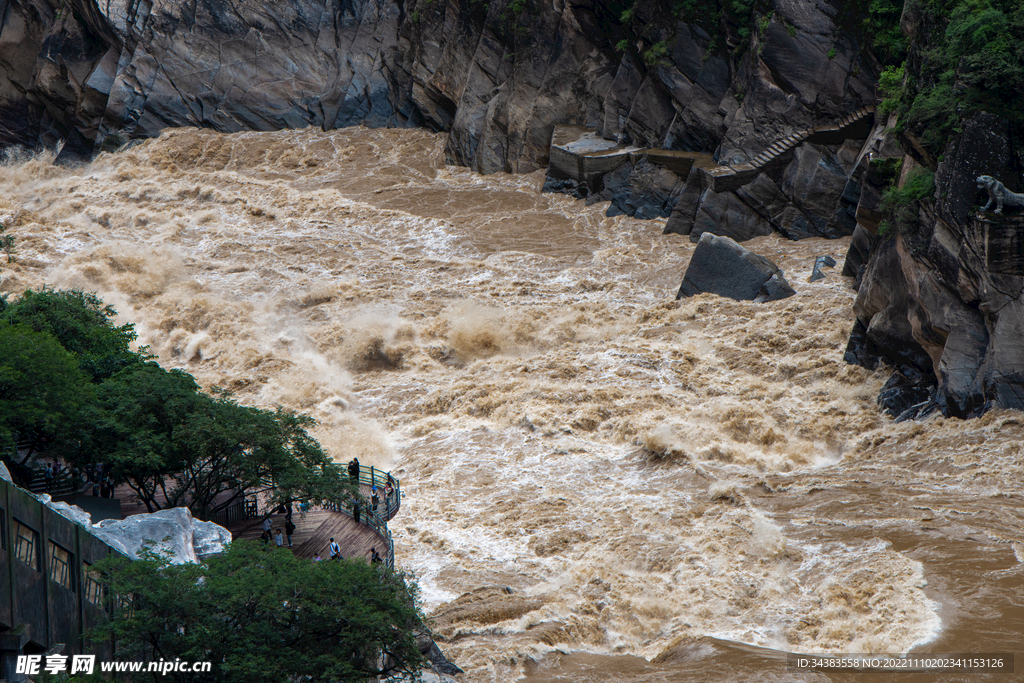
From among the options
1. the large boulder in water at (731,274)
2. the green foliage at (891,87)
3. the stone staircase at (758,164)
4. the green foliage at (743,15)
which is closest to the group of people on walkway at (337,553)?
the large boulder in water at (731,274)

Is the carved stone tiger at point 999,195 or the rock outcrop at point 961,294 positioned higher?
the carved stone tiger at point 999,195

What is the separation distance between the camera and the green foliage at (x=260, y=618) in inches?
561

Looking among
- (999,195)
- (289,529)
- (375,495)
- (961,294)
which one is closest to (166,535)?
(289,529)

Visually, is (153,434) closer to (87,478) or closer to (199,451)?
(199,451)

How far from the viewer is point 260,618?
14.8 meters

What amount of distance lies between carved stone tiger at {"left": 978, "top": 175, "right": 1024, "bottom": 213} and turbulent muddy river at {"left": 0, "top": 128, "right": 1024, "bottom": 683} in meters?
5.63

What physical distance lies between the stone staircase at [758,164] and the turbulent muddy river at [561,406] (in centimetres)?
302

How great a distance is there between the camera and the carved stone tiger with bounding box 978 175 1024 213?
25.6m

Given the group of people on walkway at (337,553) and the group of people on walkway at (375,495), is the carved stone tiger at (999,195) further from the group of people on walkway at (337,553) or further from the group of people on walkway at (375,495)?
the group of people on walkway at (337,553)

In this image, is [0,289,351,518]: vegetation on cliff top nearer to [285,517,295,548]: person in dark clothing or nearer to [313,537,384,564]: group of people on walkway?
[285,517,295,548]: person in dark clothing

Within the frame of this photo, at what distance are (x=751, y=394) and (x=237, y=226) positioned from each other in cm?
2821

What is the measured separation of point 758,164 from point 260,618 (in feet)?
110

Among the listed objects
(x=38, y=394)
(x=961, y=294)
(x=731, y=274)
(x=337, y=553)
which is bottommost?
(x=337, y=553)

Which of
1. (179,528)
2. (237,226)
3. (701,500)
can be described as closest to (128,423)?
(179,528)
